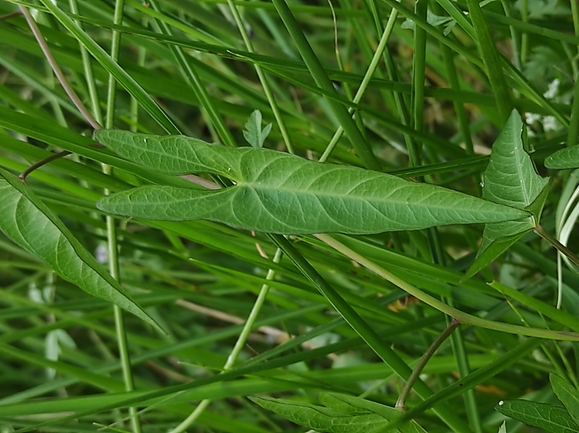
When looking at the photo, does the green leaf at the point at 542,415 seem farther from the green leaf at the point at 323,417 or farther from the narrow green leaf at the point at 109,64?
Result: the narrow green leaf at the point at 109,64

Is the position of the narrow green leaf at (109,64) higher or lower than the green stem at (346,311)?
higher

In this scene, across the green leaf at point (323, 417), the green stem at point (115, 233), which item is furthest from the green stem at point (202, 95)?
the green leaf at point (323, 417)

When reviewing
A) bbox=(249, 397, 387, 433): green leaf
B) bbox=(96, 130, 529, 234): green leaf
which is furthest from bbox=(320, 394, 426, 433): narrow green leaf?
bbox=(96, 130, 529, 234): green leaf

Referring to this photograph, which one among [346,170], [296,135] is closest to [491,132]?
[296,135]

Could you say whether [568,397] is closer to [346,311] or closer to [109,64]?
[346,311]

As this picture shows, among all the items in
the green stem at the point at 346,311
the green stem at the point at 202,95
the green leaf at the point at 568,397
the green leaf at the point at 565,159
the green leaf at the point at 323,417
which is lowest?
the green leaf at the point at 323,417
